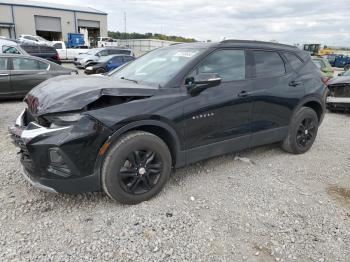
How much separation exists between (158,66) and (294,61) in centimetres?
229

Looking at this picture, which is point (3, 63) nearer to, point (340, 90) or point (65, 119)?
point (65, 119)

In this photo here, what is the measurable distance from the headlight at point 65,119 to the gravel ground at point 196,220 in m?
0.96

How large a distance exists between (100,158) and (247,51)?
251cm

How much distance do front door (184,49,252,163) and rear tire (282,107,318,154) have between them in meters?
1.05

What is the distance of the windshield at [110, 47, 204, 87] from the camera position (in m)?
3.48

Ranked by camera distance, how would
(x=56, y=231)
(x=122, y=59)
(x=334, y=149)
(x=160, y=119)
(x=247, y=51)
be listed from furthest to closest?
(x=122, y=59), (x=334, y=149), (x=247, y=51), (x=160, y=119), (x=56, y=231)

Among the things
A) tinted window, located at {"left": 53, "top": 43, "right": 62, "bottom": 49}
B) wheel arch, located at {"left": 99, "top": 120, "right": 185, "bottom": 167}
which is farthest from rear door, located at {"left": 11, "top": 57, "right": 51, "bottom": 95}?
tinted window, located at {"left": 53, "top": 43, "right": 62, "bottom": 49}

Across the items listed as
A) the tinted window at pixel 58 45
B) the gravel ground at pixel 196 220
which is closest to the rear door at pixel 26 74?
the gravel ground at pixel 196 220

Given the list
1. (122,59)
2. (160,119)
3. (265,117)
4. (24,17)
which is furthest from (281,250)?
(24,17)

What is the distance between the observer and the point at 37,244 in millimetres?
2551

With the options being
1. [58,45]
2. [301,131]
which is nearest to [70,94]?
[301,131]

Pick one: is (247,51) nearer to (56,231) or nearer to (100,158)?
(100,158)

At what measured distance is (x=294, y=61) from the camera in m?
4.65

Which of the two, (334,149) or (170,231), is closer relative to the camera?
(170,231)
